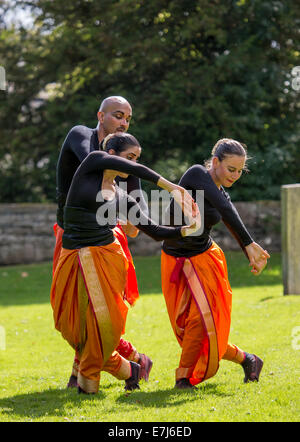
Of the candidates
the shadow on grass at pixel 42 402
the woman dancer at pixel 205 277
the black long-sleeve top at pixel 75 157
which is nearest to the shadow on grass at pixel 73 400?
the shadow on grass at pixel 42 402

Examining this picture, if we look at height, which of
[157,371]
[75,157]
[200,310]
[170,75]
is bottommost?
[157,371]

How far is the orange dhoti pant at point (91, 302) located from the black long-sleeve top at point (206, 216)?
0.61 meters

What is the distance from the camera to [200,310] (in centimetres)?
576

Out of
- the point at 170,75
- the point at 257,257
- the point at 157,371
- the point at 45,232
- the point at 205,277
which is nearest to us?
the point at 257,257

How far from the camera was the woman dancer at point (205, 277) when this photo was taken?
18.7 ft

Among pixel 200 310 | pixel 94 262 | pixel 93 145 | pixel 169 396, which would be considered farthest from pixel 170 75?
pixel 169 396

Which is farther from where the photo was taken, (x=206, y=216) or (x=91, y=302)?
(x=206, y=216)

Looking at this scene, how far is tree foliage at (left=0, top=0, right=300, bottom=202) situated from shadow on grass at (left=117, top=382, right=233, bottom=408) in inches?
476

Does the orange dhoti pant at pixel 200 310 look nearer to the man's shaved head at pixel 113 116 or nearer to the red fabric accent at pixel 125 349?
the red fabric accent at pixel 125 349

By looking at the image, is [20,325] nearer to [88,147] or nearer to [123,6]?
[88,147]

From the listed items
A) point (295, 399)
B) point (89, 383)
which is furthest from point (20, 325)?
point (295, 399)

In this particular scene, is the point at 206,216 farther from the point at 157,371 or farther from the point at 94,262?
the point at 157,371

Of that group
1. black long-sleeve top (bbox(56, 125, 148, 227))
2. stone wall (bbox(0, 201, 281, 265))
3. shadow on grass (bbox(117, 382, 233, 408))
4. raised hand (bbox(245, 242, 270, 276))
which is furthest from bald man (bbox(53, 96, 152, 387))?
stone wall (bbox(0, 201, 281, 265))

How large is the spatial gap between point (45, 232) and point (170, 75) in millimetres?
5023
